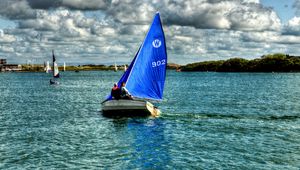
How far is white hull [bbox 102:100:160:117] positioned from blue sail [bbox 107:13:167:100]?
3.78 ft

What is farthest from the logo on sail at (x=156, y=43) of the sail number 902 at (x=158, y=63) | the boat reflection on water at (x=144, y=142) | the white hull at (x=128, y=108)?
the boat reflection on water at (x=144, y=142)

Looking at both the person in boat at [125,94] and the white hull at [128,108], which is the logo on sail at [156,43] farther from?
the white hull at [128,108]

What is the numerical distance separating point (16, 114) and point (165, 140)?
89.4 ft

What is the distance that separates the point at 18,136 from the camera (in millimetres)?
35812

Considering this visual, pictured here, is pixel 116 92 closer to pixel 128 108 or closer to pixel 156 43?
pixel 128 108

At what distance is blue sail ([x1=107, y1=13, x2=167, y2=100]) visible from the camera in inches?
1732

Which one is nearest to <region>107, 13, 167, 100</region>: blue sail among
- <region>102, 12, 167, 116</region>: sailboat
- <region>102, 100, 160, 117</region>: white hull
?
<region>102, 12, 167, 116</region>: sailboat

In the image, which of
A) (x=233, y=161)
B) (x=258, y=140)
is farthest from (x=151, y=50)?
(x=233, y=161)

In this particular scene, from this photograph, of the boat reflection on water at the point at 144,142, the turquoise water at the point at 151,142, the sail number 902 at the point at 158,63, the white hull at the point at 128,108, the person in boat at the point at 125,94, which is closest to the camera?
the turquoise water at the point at 151,142

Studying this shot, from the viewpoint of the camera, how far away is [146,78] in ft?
149

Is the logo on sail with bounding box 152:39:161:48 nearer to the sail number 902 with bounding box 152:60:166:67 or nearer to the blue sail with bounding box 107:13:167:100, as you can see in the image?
the blue sail with bounding box 107:13:167:100

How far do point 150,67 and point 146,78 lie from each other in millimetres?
1430

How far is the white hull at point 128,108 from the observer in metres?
43.1

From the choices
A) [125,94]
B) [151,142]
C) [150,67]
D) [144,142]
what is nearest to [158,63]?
[150,67]
